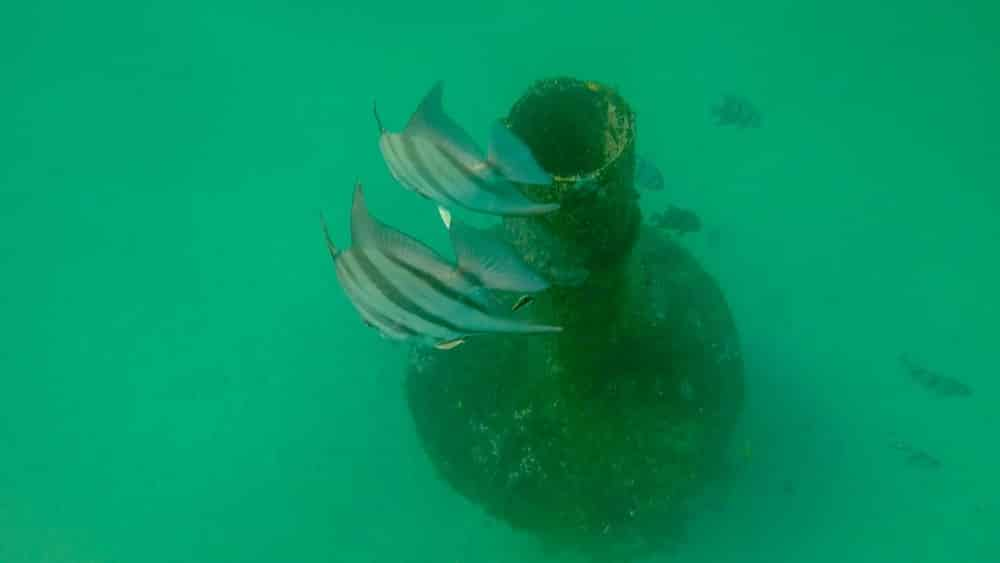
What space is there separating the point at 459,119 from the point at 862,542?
5.34 metres

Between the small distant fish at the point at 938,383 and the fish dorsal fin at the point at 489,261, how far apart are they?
5.48 metres

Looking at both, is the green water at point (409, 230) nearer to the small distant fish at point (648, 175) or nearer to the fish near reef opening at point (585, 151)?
the small distant fish at point (648, 175)

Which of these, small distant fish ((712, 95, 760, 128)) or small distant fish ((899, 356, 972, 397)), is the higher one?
small distant fish ((712, 95, 760, 128))

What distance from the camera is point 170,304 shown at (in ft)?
25.1

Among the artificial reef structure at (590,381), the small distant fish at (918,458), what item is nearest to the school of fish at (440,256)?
the artificial reef structure at (590,381)

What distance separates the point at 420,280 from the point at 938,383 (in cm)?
562

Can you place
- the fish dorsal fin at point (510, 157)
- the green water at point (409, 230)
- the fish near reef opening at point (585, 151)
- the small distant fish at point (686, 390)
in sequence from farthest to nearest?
the green water at point (409, 230) < the small distant fish at point (686, 390) < the fish near reef opening at point (585, 151) < the fish dorsal fin at point (510, 157)

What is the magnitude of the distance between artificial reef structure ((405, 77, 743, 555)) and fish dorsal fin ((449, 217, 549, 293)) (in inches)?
50.4

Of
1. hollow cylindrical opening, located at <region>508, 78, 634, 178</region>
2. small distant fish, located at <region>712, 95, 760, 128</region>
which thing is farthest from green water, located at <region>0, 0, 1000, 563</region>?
hollow cylindrical opening, located at <region>508, 78, 634, 178</region>

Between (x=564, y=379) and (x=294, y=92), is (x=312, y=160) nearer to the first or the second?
(x=294, y=92)

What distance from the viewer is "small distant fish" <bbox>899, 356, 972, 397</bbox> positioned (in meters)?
5.70

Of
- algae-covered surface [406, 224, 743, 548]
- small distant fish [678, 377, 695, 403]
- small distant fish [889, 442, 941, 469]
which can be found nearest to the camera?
algae-covered surface [406, 224, 743, 548]

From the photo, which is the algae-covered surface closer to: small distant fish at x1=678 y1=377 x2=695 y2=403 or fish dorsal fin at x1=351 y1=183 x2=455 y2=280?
small distant fish at x1=678 y1=377 x2=695 y2=403

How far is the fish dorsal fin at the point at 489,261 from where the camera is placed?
154cm
